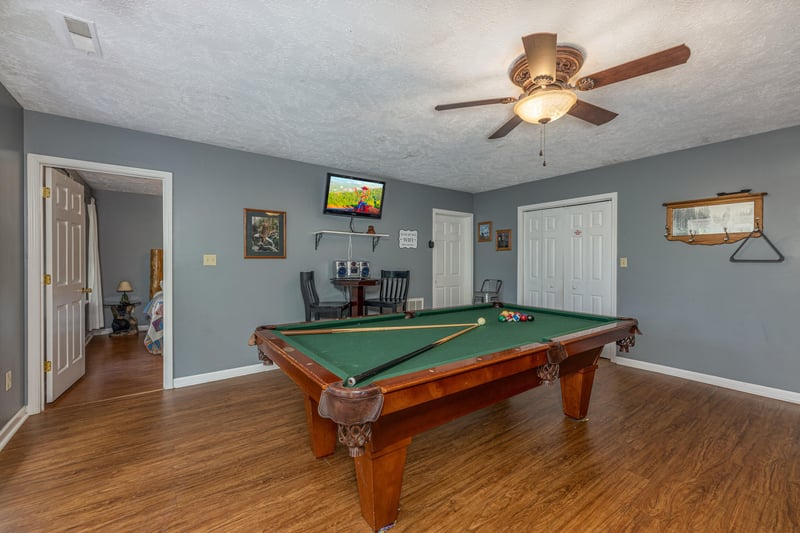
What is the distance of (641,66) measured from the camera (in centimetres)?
164

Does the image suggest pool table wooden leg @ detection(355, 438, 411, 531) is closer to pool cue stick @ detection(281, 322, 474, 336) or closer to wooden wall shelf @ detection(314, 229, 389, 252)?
pool cue stick @ detection(281, 322, 474, 336)

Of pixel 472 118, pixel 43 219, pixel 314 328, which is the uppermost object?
pixel 472 118

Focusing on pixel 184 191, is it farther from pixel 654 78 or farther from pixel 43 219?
pixel 654 78

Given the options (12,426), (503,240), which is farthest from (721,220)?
(12,426)

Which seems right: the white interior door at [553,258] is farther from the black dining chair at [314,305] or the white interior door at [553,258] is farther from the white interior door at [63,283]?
the white interior door at [63,283]

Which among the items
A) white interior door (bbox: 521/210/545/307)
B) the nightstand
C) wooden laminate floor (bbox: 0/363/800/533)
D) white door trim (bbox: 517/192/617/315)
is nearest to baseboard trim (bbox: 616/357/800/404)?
wooden laminate floor (bbox: 0/363/800/533)

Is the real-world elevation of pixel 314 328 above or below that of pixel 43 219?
below

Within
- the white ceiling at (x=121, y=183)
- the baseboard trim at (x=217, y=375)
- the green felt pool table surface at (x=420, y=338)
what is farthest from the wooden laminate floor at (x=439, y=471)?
the white ceiling at (x=121, y=183)

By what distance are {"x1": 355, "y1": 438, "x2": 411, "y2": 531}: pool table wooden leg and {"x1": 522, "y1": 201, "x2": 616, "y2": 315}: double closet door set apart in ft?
12.3

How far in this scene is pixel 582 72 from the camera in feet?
6.92

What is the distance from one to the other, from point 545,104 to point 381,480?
Result: 2.01m

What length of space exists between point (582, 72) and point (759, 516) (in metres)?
2.49

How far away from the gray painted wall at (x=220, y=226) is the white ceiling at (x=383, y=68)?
0.18 m

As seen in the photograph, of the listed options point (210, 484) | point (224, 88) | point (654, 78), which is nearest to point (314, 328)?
point (210, 484)
